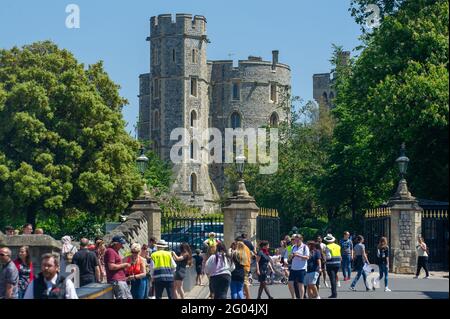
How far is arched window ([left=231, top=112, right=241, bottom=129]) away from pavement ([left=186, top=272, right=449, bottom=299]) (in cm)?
8157

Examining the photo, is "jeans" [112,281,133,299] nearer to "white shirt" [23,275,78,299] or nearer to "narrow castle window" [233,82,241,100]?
"white shirt" [23,275,78,299]

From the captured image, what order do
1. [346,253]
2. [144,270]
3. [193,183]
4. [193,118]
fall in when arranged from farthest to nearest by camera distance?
[193,118]
[193,183]
[346,253]
[144,270]

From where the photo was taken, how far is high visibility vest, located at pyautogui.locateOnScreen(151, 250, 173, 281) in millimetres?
23219

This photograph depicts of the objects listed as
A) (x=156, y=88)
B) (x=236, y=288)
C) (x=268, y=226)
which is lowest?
(x=236, y=288)

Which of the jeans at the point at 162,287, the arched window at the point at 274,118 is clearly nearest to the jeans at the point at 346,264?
the jeans at the point at 162,287

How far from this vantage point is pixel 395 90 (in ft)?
141

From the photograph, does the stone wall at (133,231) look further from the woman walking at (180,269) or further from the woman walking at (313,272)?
the woman walking at (313,272)

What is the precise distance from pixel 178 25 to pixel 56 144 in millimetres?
59876

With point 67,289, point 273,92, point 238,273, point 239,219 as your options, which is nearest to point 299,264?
point 238,273

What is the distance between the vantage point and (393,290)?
31188mm

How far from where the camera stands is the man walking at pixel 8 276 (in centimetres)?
1847

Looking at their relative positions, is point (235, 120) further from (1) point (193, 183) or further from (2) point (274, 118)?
(1) point (193, 183)

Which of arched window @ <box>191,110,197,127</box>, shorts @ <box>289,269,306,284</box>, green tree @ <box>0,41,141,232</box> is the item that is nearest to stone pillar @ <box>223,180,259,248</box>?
shorts @ <box>289,269,306,284</box>

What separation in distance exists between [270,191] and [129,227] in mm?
37231
